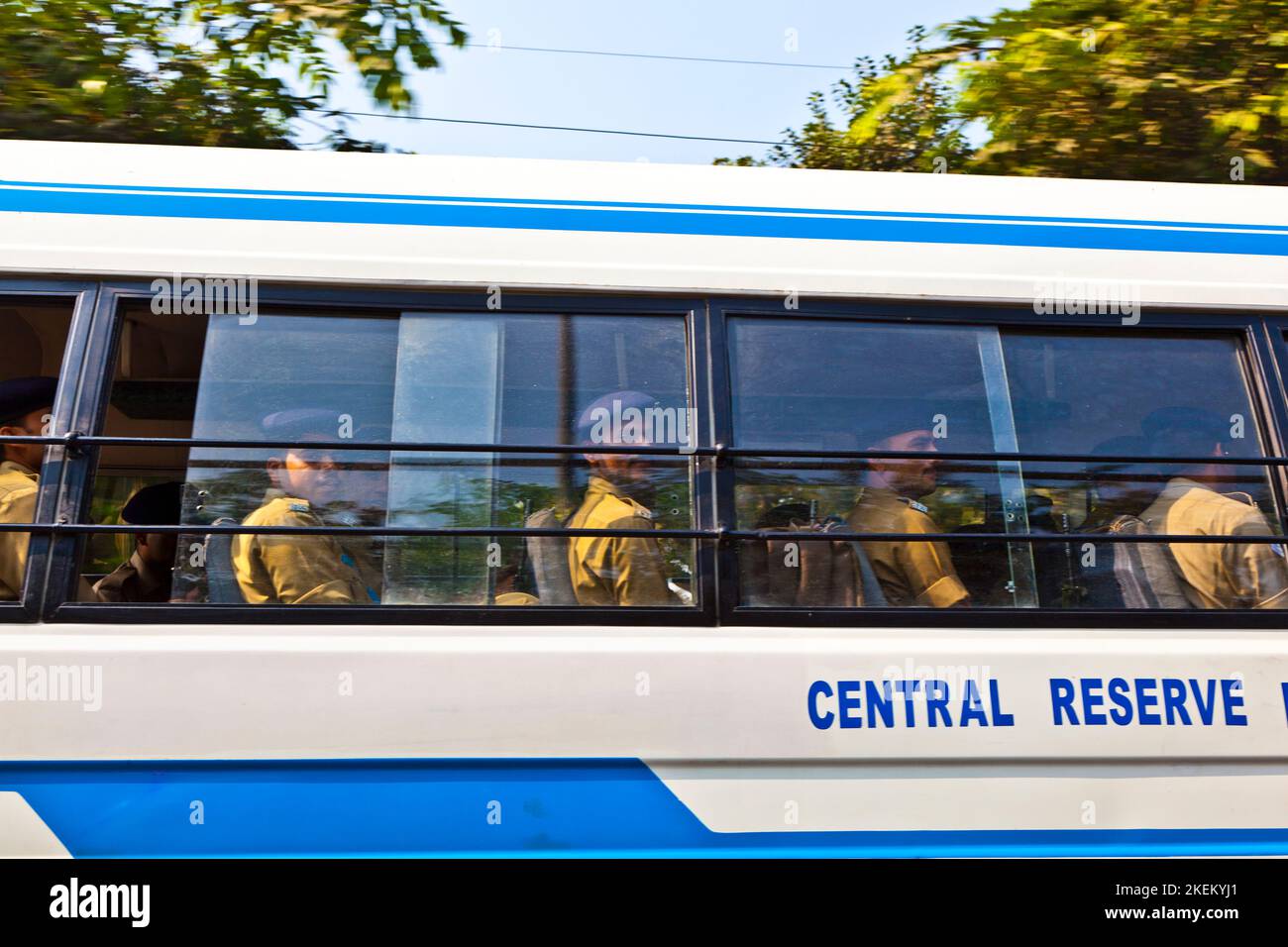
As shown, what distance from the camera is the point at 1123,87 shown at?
5668 mm

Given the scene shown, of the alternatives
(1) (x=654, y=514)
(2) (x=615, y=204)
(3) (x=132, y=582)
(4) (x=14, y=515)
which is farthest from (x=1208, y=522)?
(4) (x=14, y=515)

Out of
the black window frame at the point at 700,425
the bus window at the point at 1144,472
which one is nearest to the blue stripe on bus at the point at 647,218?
the black window frame at the point at 700,425

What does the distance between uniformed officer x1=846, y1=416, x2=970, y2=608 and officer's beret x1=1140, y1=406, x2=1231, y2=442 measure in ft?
2.33

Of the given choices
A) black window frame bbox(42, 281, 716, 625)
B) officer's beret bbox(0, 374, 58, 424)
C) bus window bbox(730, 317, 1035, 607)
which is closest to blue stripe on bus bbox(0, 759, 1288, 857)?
black window frame bbox(42, 281, 716, 625)

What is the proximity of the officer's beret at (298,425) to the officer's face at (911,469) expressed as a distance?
158 cm

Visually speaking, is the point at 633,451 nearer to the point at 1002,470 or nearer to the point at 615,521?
the point at 615,521

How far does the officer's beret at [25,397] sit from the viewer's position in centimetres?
316

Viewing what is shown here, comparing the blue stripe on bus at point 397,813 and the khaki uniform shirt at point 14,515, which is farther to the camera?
the khaki uniform shirt at point 14,515

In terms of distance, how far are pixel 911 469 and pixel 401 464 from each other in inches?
58.4

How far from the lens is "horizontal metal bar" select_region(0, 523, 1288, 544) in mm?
2746

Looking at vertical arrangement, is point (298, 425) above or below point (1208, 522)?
above

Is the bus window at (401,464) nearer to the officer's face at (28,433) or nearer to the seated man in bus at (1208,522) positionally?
the officer's face at (28,433)
